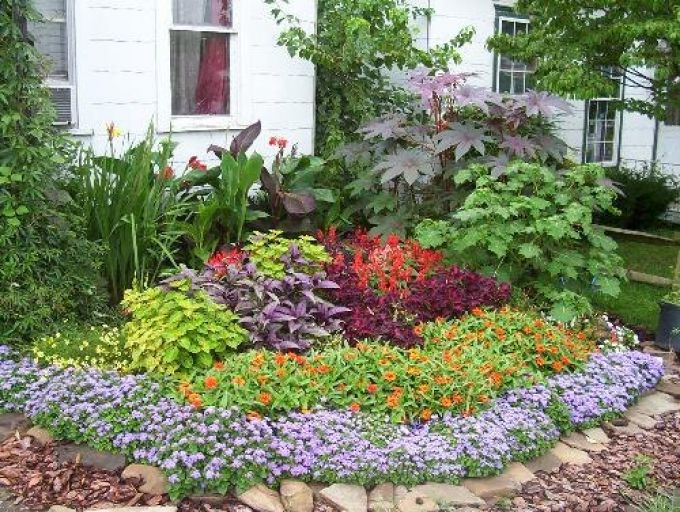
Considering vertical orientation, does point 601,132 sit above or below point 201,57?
below

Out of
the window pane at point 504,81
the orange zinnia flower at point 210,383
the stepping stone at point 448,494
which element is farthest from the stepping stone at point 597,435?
the window pane at point 504,81

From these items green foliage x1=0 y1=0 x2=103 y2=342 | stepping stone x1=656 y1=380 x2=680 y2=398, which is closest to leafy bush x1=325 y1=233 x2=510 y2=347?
stepping stone x1=656 y1=380 x2=680 y2=398

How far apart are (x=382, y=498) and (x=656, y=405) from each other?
227 cm

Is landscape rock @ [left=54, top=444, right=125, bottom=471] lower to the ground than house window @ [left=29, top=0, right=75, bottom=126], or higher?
lower

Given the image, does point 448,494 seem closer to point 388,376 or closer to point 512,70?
point 388,376

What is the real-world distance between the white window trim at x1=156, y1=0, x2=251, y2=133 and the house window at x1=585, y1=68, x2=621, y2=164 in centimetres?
652

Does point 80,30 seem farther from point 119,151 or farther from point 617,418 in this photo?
point 617,418

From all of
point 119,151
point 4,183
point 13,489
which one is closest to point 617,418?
point 13,489

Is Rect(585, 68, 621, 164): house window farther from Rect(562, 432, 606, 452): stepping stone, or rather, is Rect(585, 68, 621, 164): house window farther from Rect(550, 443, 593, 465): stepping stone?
Rect(550, 443, 593, 465): stepping stone

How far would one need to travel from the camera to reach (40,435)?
4168 millimetres

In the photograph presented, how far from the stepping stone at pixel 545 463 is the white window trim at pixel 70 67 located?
4.22 m

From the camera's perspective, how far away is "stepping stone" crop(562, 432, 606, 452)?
451 cm

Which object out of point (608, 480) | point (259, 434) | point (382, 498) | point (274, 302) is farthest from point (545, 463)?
point (274, 302)

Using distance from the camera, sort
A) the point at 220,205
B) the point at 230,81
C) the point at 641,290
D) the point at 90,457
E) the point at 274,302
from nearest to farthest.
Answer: the point at 90,457, the point at 274,302, the point at 220,205, the point at 230,81, the point at 641,290
